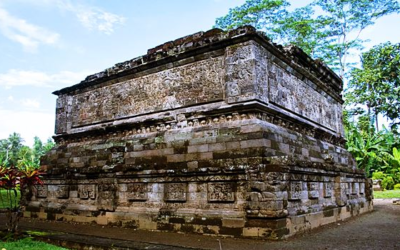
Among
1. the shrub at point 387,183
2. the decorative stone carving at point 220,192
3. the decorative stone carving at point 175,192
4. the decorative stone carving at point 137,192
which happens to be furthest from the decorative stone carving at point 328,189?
the shrub at point 387,183

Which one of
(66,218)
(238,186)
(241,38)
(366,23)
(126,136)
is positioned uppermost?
(366,23)

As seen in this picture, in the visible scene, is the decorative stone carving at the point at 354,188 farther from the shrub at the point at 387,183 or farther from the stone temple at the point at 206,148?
the shrub at the point at 387,183

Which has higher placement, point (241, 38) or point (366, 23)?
point (366, 23)

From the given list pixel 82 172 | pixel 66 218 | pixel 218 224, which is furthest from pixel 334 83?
pixel 66 218

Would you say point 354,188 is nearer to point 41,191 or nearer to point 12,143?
point 41,191

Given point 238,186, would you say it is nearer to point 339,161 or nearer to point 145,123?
point 145,123

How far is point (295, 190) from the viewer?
6988 millimetres

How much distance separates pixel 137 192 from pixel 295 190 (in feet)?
12.1

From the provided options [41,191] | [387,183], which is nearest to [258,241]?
[41,191]

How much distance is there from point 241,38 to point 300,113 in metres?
3.17

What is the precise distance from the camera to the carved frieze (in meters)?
9.07

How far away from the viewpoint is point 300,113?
964cm

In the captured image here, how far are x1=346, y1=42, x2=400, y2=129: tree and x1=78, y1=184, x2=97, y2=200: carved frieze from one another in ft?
69.4

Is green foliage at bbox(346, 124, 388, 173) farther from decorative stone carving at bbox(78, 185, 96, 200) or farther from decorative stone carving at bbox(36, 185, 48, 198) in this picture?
decorative stone carving at bbox(36, 185, 48, 198)
